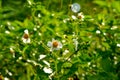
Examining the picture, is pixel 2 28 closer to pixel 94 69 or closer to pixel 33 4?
pixel 33 4

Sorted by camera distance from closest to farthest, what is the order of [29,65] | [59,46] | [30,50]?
[59,46] → [30,50] → [29,65]

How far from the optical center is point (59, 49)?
6.86 ft

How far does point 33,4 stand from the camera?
2297 mm

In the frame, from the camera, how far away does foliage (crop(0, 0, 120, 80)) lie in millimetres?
2080

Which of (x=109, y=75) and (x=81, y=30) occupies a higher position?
(x=81, y=30)

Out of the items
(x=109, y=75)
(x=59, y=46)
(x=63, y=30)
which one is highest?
(x=63, y=30)

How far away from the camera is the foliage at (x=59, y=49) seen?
2.08 m

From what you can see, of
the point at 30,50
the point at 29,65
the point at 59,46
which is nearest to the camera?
the point at 59,46

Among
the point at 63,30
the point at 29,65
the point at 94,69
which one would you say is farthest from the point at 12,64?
the point at 94,69

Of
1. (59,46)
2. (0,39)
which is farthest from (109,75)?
(0,39)

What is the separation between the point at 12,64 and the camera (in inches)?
102

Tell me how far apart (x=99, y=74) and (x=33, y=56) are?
1.37ft

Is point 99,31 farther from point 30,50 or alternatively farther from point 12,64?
point 12,64

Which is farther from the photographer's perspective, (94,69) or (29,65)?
(29,65)
